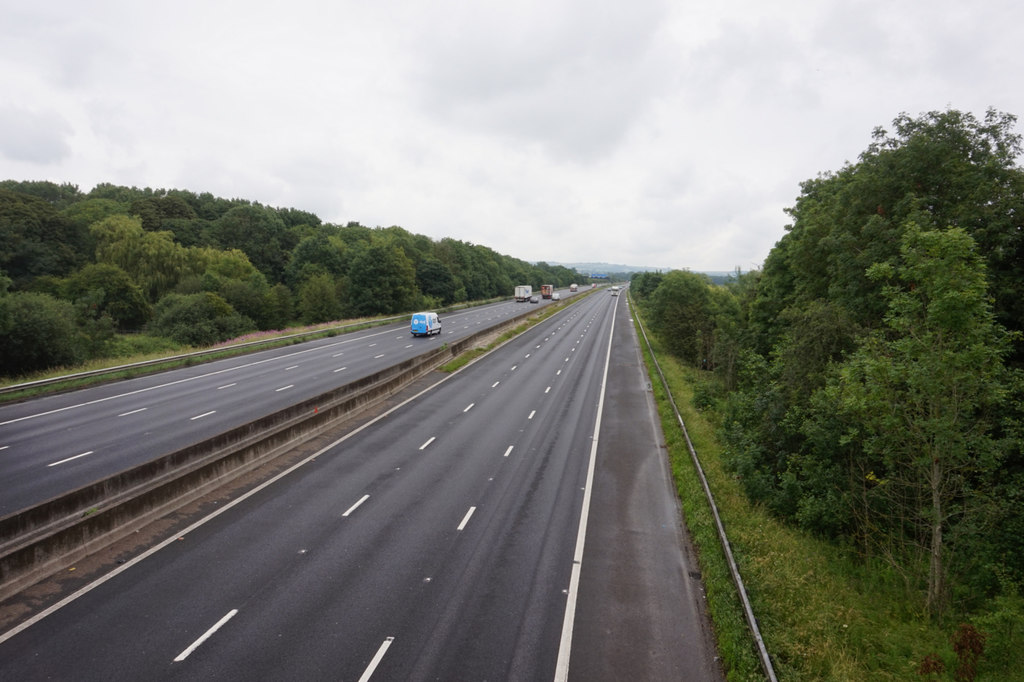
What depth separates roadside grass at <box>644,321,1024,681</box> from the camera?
8.66 m

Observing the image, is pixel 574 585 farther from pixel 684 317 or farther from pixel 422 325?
pixel 684 317

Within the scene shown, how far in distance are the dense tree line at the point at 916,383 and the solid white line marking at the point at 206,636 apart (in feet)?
43.5

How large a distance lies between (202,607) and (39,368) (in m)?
32.2

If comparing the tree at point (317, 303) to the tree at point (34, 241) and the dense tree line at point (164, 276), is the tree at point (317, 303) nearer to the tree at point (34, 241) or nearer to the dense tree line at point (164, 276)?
the dense tree line at point (164, 276)

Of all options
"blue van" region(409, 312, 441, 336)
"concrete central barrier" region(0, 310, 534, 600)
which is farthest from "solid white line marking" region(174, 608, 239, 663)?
"blue van" region(409, 312, 441, 336)

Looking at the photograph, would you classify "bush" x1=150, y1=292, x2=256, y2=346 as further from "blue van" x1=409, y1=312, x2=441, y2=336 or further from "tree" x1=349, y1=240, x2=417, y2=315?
"tree" x1=349, y1=240, x2=417, y2=315

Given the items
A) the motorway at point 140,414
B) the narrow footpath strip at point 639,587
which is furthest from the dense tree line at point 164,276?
the narrow footpath strip at point 639,587

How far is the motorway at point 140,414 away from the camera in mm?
15438

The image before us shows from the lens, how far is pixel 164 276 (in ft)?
222

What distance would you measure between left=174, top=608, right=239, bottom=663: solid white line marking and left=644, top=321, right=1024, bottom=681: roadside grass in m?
8.99

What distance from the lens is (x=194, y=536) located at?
12.4 metres

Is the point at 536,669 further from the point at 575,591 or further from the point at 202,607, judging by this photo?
the point at 202,607

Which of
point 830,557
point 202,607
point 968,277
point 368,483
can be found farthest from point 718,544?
point 202,607

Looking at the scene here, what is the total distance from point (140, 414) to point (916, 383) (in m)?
27.2
